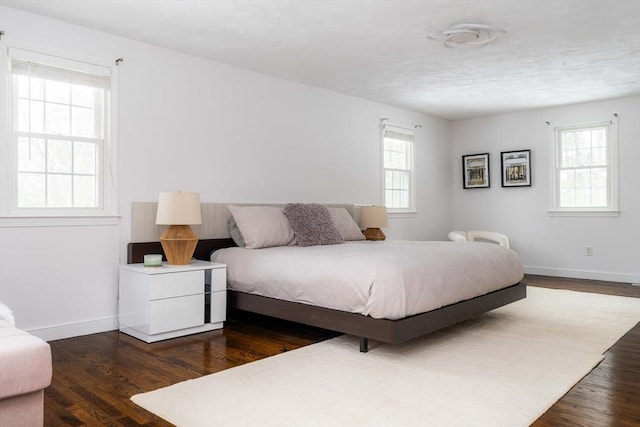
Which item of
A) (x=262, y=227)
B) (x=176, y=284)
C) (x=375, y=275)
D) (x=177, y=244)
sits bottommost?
(x=176, y=284)

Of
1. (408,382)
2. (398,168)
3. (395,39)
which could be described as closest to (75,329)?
(408,382)

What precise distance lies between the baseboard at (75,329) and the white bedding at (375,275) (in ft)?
3.38

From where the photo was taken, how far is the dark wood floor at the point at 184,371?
2.30m

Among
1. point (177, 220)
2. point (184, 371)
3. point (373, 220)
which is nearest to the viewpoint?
point (184, 371)

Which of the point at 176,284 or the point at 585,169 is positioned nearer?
the point at 176,284

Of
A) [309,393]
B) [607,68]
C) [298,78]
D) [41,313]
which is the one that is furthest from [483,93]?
[41,313]

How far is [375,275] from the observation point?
3158mm

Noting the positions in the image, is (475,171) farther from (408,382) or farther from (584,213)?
(408,382)

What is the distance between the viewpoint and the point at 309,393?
258 cm

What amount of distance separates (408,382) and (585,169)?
17.7 ft

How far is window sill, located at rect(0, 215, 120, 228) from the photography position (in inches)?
140

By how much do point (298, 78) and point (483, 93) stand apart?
2419 millimetres

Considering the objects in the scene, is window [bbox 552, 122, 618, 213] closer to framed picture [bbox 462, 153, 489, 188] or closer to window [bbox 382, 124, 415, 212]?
framed picture [bbox 462, 153, 489, 188]

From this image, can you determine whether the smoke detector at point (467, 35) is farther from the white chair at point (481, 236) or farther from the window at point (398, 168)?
the white chair at point (481, 236)
